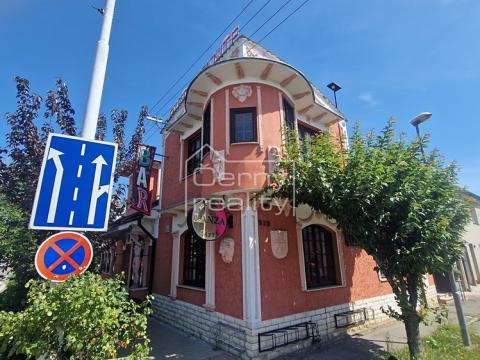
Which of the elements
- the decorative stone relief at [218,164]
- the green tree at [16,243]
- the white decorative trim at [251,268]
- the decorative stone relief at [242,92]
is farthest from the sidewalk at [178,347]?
the decorative stone relief at [242,92]

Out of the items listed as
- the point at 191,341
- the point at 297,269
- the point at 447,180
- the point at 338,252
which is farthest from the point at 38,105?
the point at 447,180

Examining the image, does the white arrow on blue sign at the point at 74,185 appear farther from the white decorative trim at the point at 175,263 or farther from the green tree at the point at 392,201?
the white decorative trim at the point at 175,263

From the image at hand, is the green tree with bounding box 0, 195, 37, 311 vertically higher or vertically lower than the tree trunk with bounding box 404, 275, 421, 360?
higher

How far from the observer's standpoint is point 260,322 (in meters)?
6.12

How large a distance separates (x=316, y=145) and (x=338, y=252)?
159 inches

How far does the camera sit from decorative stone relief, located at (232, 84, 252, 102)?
25.6 feet

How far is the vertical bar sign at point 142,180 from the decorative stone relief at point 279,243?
5.08 meters

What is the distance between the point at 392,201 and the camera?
545cm

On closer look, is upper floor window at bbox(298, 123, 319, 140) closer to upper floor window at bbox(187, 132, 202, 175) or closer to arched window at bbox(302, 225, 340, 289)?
arched window at bbox(302, 225, 340, 289)

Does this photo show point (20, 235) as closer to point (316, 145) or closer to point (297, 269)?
point (297, 269)

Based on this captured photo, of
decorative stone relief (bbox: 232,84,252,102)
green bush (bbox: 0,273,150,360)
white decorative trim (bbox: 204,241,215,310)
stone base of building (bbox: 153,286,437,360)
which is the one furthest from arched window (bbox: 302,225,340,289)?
green bush (bbox: 0,273,150,360)

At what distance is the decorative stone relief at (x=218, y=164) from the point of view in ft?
23.4

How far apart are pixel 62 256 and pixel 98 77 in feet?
6.98

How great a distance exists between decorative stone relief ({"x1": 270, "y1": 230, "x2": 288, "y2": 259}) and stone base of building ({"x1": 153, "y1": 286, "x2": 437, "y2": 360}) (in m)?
1.52
